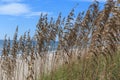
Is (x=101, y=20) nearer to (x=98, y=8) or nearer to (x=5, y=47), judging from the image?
(x=98, y=8)

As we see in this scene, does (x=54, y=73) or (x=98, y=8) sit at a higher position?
(x=98, y=8)

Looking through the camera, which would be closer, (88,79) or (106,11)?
(106,11)

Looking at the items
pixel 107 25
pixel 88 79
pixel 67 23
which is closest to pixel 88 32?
pixel 67 23

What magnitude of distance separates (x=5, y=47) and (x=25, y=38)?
58 centimetres

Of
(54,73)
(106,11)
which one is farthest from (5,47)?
(106,11)

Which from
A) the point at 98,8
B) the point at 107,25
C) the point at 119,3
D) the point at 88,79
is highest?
the point at 98,8

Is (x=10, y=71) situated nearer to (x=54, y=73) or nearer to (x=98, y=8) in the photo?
(x=54, y=73)

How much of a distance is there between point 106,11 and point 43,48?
8.89 ft

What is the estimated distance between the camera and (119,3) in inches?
182

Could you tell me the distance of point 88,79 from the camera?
5.79 meters

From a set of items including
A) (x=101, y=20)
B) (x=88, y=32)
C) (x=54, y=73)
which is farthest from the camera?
(x=54, y=73)

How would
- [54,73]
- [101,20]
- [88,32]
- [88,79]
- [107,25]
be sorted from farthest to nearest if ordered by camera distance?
[54,73]
[88,32]
[88,79]
[101,20]
[107,25]

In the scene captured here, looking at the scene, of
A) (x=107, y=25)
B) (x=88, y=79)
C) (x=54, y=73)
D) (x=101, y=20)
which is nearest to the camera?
(x=107, y=25)

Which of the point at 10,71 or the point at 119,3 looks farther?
the point at 10,71
